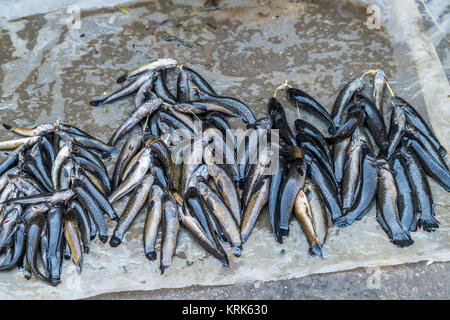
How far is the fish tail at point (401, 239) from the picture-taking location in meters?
4.24

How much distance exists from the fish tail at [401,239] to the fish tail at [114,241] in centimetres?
267

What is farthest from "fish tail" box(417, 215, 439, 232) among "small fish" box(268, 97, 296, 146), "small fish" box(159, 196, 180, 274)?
"small fish" box(159, 196, 180, 274)

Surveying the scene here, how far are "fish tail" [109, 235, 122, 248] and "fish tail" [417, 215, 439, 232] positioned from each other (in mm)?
2986

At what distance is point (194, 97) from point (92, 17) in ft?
8.03

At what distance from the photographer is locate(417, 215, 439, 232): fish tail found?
4344 mm

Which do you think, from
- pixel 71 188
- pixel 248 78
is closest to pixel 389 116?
pixel 248 78

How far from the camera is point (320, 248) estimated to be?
13.9 feet

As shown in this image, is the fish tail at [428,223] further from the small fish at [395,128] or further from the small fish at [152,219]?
→ the small fish at [152,219]

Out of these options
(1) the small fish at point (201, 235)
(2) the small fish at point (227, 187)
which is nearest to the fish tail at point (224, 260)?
(1) the small fish at point (201, 235)

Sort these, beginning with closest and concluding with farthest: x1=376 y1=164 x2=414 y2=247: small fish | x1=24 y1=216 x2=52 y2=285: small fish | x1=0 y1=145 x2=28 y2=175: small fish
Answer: x1=24 y1=216 x2=52 y2=285: small fish, x1=376 y1=164 x2=414 y2=247: small fish, x1=0 y1=145 x2=28 y2=175: small fish

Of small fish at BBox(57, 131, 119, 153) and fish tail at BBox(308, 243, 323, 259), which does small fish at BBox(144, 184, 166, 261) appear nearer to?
small fish at BBox(57, 131, 119, 153)

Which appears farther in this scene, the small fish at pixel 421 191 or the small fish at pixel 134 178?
the small fish at pixel 134 178

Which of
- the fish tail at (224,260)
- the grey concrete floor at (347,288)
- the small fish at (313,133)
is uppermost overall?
the small fish at (313,133)

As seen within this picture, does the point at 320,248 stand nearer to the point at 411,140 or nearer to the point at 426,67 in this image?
the point at 411,140
